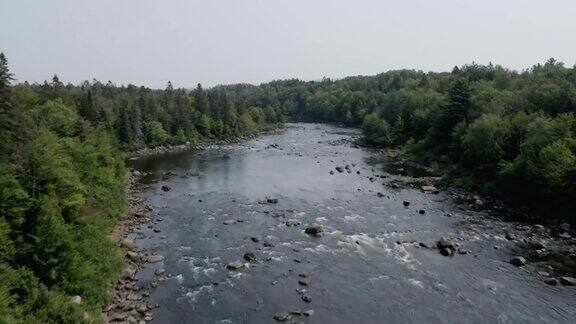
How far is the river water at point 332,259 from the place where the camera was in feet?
85.8

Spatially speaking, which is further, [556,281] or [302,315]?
[556,281]

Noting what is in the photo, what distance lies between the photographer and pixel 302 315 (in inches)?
993

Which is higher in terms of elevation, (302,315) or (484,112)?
(484,112)

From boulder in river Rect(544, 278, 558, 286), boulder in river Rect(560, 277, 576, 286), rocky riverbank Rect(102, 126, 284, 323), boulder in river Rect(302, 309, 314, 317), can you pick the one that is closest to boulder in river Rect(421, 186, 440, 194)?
boulder in river Rect(544, 278, 558, 286)

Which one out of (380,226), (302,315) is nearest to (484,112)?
(380,226)

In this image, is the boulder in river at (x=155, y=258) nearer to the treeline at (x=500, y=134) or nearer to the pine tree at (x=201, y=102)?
the treeline at (x=500, y=134)

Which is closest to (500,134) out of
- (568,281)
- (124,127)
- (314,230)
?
(568,281)

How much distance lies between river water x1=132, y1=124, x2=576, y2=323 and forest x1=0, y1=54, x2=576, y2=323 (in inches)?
193

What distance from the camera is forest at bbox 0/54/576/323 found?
2360 cm

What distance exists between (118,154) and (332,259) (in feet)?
109

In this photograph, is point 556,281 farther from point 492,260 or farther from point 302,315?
point 302,315

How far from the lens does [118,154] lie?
54719 mm

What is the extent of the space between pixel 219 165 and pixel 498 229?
44.0 meters

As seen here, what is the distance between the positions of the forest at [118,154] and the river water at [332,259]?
16.1 ft
